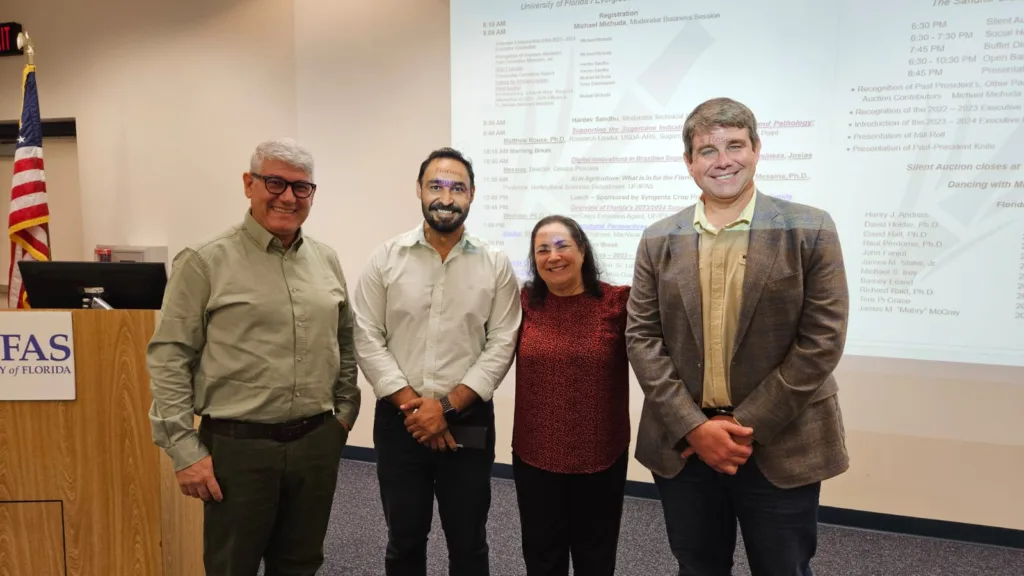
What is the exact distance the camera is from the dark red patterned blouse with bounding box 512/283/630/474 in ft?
5.38

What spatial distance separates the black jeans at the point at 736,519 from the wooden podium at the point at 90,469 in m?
1.69

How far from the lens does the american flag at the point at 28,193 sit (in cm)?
362

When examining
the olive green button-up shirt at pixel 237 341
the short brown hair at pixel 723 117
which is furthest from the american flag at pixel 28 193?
the short brown hair at pixel 723 117

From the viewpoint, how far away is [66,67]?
4148mm

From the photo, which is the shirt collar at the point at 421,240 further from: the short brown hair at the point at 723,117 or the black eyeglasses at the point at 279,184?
the short brown hair at the point at 723,117

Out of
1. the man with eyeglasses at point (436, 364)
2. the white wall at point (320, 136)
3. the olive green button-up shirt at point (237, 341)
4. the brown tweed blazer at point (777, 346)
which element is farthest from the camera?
the white wall at point (320, 136)

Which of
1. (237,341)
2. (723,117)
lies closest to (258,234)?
(237,341)

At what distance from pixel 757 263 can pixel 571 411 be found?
2.13ft

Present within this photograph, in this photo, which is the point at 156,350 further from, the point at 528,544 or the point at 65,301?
the point at 528,544

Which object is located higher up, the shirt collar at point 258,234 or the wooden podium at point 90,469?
the shirt collar at point 258,234

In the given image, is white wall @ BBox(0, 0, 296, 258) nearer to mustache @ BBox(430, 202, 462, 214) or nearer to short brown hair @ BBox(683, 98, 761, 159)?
mustache @ BBox(430, 202, 462, 214)

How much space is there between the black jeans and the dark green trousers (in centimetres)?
100

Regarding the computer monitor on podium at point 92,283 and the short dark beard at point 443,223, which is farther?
the computer monitor on podium at point 92,283

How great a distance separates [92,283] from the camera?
6.86 ft
